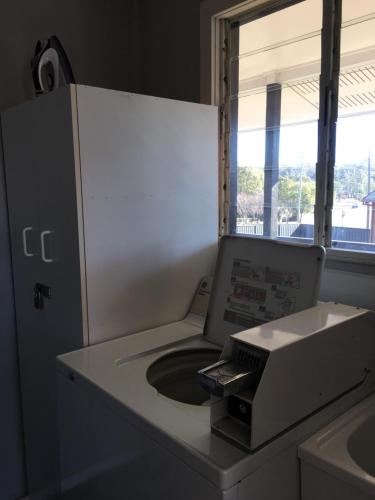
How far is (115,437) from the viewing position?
1204mm

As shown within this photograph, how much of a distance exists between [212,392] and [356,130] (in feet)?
3.77

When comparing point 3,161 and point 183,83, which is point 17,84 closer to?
point 3,161

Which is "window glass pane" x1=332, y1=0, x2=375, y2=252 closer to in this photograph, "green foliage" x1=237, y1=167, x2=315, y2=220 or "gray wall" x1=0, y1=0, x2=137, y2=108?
"green foliage" x1=237, y1=167, x2=315, y2=220

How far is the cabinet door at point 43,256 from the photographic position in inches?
61.8

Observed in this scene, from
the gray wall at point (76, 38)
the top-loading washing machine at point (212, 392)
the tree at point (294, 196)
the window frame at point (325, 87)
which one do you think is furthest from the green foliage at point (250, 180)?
the gray wall at point (76, 38)

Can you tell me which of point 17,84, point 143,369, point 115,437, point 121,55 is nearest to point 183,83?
point 121,55

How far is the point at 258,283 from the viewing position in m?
1.54

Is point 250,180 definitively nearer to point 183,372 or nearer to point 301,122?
point 301,122

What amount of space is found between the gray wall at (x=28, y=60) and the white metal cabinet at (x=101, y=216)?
16 cm

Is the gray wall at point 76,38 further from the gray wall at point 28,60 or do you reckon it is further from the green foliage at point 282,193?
the green foliage at point 282,193

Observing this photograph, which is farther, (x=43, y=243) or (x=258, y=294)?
(x=43, y=243)

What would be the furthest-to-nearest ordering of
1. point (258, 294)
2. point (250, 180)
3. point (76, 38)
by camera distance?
point (76, 38)
point (250, 180)
point (258, 294)

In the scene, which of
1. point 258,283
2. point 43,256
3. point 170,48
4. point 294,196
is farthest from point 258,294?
point 170,48

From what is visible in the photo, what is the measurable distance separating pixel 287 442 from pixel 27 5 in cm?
219
